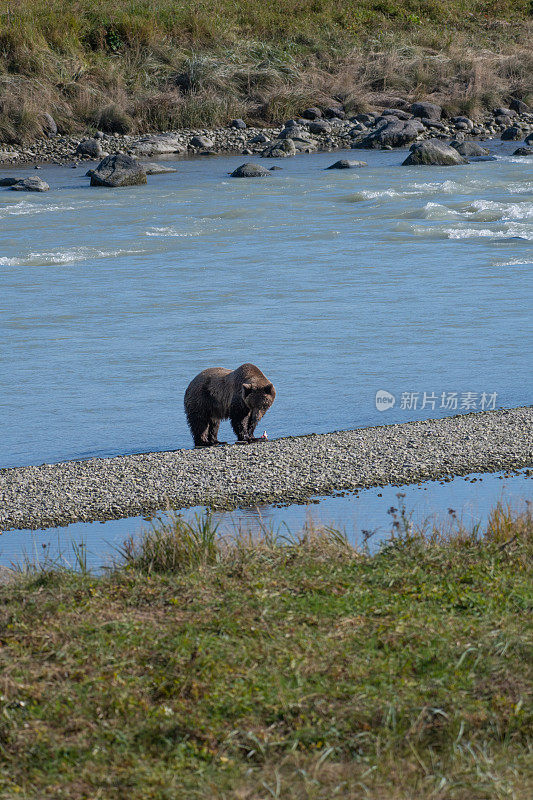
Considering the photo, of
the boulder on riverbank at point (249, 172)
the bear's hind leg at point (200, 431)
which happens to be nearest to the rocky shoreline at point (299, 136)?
the boulder on riverbank at point (249, 172)

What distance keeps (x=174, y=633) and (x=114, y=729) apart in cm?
86

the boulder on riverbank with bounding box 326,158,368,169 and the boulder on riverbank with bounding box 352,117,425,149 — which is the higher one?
the boulder on riverbank with bounding box 352,117,425,149

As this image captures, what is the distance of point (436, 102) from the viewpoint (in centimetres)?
3866

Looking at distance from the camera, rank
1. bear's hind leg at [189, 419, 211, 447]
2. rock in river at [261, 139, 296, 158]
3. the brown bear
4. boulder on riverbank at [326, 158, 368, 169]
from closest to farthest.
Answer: the brown bear < bear's hind leg at [189, 419, 211, 447] < boulder on riverbank at [326, 158, 368, 169] < rock in river at [261, 139, 296, 158]

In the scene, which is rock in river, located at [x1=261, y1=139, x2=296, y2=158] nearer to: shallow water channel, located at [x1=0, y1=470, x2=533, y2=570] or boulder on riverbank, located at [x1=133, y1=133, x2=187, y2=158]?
boulder on riverbank, located at [x1=133, y1=133, x2=187, y2=158]

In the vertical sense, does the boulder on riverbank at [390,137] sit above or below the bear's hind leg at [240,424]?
above

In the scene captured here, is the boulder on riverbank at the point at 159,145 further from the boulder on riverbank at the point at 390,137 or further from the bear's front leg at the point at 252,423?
the bear's front leg at the point at 252,423

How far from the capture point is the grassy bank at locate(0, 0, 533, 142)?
35250 millimetres

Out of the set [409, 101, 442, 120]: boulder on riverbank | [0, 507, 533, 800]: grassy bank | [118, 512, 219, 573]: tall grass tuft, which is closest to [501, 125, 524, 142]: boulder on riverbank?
[409, 101, 442, 120]: boulder on riverbank

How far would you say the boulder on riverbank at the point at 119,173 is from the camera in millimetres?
28156

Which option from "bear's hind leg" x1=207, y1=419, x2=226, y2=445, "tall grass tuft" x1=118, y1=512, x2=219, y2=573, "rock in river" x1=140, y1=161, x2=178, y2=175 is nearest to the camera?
"tall grass tuft" x1=118, y1=512, x2=219, y2=573

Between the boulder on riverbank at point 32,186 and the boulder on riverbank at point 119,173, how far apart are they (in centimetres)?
146

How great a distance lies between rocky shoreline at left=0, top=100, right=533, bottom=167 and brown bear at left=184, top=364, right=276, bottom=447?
24556 millimetres

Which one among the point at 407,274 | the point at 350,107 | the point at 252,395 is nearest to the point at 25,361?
the point at 252,395
